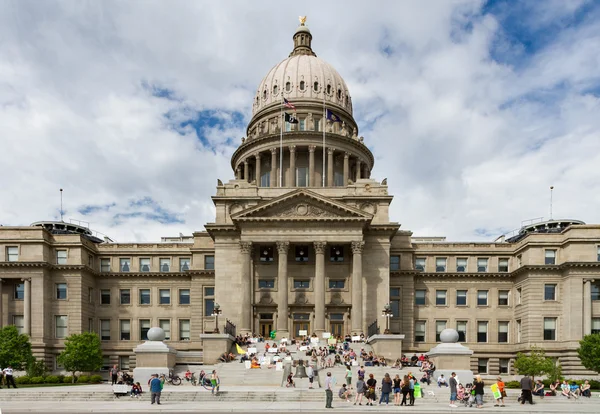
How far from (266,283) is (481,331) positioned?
2863 centimetres

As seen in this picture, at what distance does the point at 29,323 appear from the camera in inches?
2544

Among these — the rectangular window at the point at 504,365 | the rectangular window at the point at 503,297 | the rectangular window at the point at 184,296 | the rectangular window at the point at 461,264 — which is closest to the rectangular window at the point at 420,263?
the rectangular window at the point at 461,264

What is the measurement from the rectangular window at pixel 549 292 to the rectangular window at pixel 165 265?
47649 mm

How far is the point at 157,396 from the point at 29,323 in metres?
40.3

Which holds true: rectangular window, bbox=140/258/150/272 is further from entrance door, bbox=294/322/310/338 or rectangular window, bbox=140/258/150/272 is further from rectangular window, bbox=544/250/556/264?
rectangular window, bbox=544/250/556/264

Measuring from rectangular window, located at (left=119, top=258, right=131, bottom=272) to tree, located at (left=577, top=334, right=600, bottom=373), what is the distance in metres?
55.3

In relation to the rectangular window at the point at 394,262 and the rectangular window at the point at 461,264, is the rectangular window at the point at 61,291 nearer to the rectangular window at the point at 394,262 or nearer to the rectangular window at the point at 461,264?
the rectangular window at the point at 394,262

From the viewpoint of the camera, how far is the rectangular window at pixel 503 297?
7112 cm

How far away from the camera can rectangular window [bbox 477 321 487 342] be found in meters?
70.6

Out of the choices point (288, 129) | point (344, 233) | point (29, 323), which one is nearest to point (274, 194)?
point (344, 233)

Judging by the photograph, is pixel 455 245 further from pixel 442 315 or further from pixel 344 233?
pixel 344 233

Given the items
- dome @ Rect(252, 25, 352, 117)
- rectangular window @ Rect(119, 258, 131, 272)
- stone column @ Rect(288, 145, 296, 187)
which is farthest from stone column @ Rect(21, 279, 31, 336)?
dome @ Rect(252, 25, 352, 117)

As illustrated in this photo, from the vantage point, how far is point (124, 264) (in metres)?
74.9

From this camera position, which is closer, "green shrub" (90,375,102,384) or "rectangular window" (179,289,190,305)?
"green shrub" (90,375,102,384)
